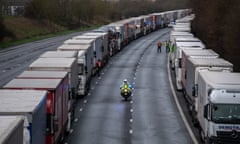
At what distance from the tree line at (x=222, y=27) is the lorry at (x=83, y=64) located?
396 inches

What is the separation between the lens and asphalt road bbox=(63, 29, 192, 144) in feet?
98.3

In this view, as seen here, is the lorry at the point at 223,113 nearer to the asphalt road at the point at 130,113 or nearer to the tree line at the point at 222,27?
the asphalt road at the point at 130,113

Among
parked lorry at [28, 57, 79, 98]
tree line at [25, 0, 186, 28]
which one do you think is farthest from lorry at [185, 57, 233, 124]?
tree line at [25, 0, 186, 28]

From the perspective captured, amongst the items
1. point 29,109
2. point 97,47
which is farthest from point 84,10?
point 29,109

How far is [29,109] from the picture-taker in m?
17.3

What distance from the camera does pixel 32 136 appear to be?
17266 mm

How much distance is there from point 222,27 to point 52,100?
114ft

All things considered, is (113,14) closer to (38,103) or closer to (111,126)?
(111,126)

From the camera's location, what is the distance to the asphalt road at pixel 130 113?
29969mm

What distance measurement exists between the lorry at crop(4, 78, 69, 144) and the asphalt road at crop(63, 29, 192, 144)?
409cm

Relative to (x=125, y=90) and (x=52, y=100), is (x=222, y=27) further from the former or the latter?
(x=52, y=100)

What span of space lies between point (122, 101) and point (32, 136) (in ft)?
79.5

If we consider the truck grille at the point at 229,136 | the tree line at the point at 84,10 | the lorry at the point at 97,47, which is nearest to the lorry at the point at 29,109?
the truck grille at the point at 229,136

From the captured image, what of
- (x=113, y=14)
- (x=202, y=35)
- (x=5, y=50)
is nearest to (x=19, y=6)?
(x=113, y=14)
